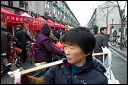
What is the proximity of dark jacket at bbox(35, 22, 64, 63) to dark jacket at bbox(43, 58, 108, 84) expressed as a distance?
217 cm

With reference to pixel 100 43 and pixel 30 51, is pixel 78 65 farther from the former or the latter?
pixel 30 51

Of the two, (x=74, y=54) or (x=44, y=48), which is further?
(x=44, y=48)

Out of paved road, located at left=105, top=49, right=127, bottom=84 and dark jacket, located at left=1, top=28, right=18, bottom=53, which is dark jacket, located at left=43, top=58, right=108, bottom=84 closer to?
paved road, located at left=105, top=49, right=127, bottom=84

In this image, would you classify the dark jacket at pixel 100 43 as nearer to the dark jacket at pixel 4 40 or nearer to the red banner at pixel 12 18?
the dark jacket at pixel 4 40

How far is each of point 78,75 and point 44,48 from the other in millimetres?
2457

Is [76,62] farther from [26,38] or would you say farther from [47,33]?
[26,38]

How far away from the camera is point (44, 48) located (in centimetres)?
391

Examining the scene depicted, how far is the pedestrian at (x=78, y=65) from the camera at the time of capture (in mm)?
1491

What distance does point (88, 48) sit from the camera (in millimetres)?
1528

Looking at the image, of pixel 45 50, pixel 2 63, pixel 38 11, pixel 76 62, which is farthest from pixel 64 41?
pixel 38 11

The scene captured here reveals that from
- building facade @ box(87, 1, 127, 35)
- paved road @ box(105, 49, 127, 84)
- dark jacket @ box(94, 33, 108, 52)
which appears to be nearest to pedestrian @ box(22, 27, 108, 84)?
dark jacket @ box(94, 33, 108, 52)

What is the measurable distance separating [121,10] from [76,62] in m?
16.7

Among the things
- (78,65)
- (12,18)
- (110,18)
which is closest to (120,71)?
(12,18)

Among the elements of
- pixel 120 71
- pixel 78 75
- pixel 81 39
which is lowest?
pixel 120 71
